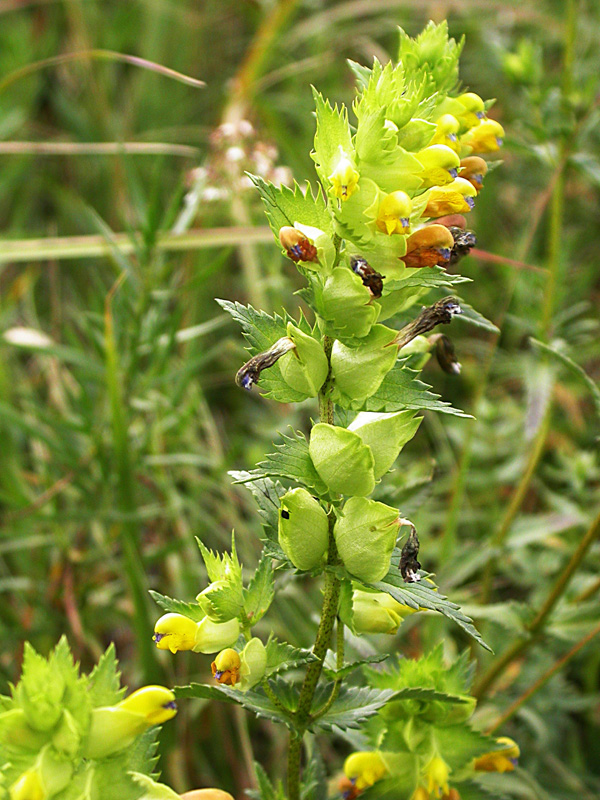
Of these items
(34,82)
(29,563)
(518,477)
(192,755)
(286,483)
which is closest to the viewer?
(286,483)

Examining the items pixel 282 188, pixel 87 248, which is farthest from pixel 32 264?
pixel 282 188

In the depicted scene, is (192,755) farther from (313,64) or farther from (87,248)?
(313,64)

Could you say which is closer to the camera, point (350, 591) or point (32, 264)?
point (350, 591)

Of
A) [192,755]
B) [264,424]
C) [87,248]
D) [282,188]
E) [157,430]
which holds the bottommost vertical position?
[192,755]

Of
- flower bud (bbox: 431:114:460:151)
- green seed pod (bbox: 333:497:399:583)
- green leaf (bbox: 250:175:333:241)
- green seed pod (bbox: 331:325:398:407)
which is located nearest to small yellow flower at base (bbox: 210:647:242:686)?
green seed pod (bbox: 333:497:399:583)

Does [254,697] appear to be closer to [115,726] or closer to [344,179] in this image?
[115,726]

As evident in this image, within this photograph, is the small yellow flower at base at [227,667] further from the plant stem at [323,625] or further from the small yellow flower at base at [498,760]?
the small yellow flower at base at [498,760]
